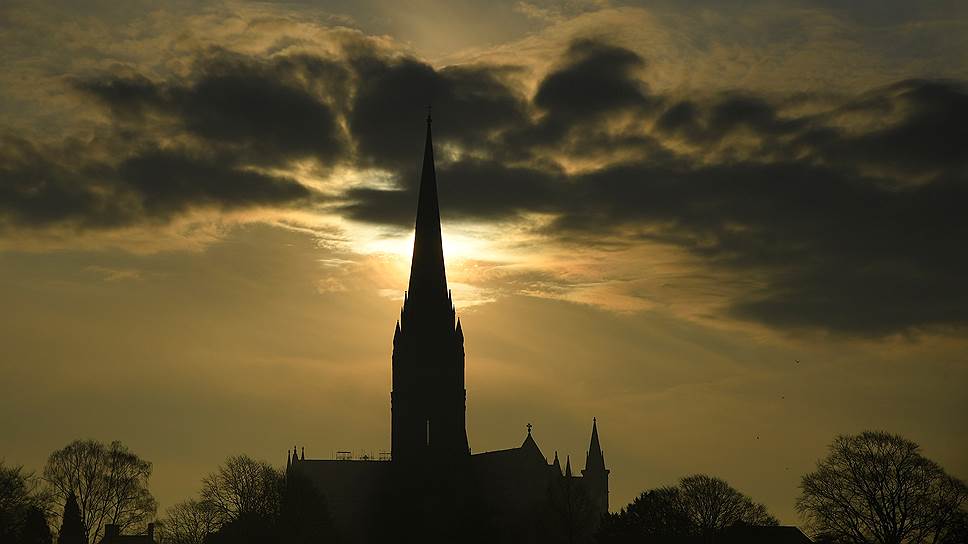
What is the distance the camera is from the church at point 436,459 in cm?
16150

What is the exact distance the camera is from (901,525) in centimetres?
11931

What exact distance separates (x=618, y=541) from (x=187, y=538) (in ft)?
162

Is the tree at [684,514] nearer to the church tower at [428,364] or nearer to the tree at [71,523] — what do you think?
the church tower at [428,364]

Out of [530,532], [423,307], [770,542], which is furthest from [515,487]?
[770,542]

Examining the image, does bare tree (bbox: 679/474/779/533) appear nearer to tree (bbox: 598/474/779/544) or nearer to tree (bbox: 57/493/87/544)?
tree (bbox: 598/474/779/544)

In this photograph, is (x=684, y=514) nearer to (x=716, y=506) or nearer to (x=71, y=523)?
(x=716, y=506)

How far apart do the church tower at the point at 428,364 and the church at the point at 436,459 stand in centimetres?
10

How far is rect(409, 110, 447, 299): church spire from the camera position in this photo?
165 meters

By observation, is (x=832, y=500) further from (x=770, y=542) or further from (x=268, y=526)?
(x=268, y=526)

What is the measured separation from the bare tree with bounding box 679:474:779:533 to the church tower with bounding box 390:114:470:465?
26303 millimetres

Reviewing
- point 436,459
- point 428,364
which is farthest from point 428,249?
point 436,459

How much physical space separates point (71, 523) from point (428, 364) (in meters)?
38.7

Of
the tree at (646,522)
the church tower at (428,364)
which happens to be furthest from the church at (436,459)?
the tree at (646,522)

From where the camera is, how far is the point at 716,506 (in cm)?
14738
